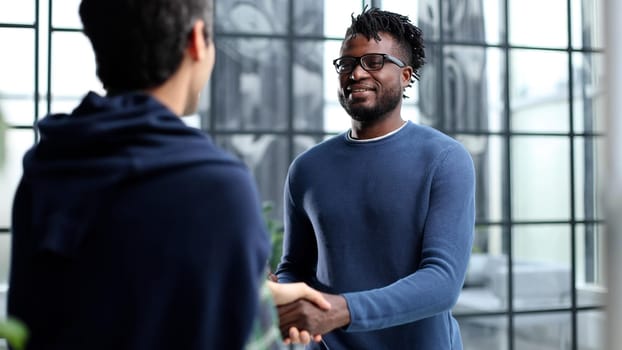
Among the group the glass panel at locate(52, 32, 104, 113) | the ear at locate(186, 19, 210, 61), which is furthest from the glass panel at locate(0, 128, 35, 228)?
the ear at locate(186, 19, 210, 61)

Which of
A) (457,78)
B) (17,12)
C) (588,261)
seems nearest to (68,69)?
(17,12)

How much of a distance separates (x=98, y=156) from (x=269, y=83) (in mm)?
3579

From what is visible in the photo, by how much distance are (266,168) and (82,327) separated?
360cm

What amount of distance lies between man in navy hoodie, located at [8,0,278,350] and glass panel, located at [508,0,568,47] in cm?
425

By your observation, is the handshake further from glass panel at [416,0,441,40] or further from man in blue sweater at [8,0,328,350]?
glass panel at [416,0,441,40]

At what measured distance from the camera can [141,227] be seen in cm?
73

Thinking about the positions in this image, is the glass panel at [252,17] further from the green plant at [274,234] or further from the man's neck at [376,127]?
the man's neck at [376,127]

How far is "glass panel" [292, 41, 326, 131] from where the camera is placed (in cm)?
433

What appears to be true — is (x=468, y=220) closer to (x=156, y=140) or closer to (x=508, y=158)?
(x=156, y=140)

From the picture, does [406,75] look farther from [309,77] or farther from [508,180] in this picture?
[508,180]

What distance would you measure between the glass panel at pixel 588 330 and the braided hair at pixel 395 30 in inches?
144

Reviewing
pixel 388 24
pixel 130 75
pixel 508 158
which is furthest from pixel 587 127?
pixel 130 75

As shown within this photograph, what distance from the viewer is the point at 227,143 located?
4238 millimetres

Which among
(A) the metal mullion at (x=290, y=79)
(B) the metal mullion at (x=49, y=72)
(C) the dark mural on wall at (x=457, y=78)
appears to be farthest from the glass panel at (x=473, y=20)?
(B) the metal mullion at (x=49, y=72)
